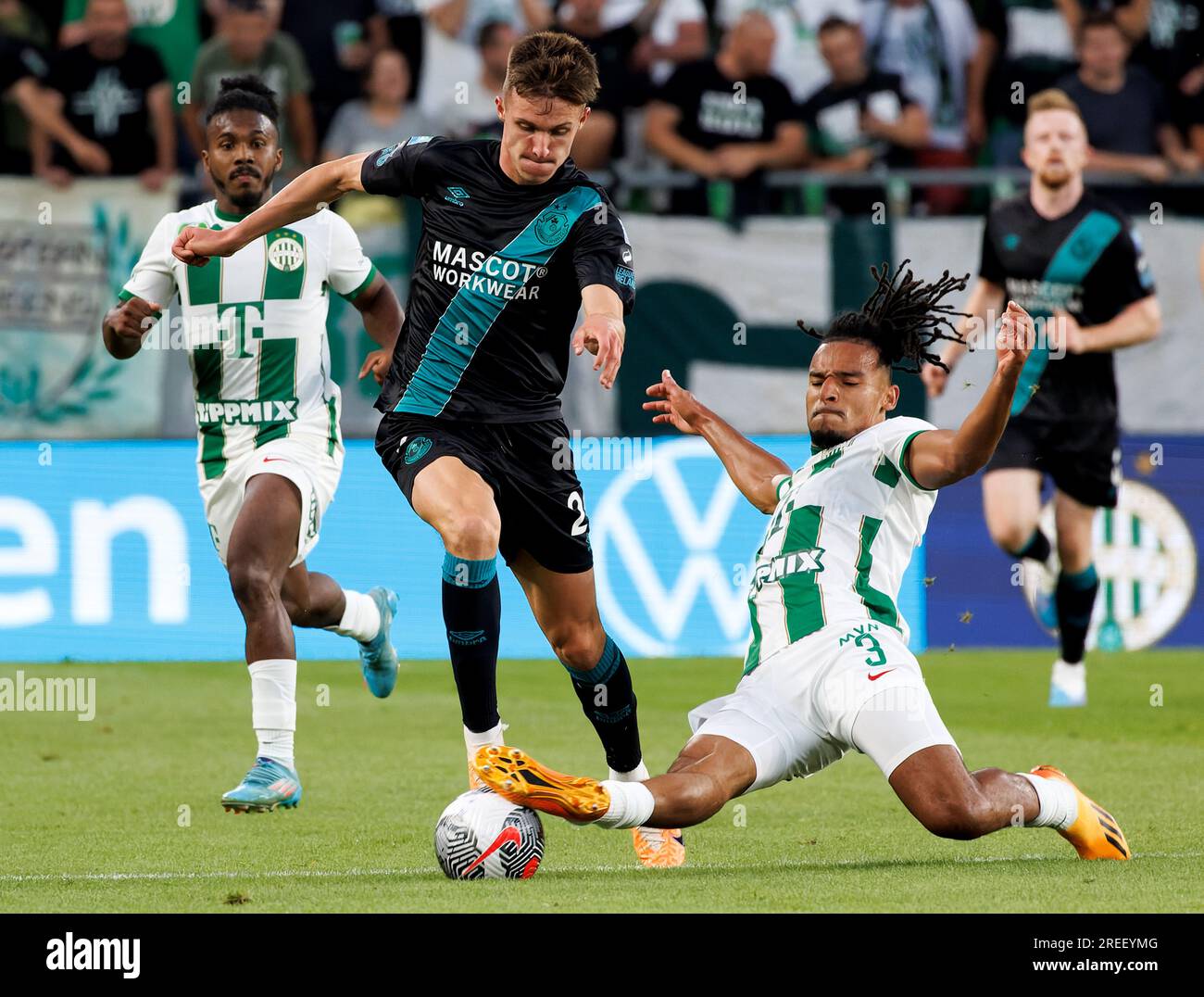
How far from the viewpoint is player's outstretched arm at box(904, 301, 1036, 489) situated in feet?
16.6

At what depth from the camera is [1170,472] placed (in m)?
12.5

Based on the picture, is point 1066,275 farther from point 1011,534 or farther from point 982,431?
point 982,431

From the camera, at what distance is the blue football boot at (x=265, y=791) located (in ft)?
22.1

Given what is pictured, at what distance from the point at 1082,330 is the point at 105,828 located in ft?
20.9

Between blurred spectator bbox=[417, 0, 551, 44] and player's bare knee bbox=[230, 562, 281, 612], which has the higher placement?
blurred spectator bbox=[417, 0, 551, 44]

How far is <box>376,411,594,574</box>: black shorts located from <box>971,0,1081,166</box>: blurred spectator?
870cm

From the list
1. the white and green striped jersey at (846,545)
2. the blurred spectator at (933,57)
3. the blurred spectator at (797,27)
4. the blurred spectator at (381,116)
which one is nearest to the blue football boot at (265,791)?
the white and green striped jersey at (846,545)

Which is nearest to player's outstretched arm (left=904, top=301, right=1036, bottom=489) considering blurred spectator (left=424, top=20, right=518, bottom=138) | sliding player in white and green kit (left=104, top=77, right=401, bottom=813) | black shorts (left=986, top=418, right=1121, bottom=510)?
sliding player in white and green kit (left=104, top=77, right=401, bottom=813)

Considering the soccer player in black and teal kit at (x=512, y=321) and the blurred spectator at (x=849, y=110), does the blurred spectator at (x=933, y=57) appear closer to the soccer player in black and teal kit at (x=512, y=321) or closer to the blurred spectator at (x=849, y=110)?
the blurred spectator at (x=849, y=110)

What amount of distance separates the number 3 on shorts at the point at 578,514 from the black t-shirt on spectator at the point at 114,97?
7702 millimetres

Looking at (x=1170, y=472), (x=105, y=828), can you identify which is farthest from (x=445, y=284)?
(x=1170, y=472)

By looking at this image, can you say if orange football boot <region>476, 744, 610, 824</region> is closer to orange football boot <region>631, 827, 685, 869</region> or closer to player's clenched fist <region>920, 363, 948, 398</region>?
orange football boot <region>631, 827, 685, 869</region>

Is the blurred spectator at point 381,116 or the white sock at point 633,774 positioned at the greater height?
the blurred spectator at point 381,116

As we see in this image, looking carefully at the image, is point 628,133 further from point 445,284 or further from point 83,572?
point 445,284
